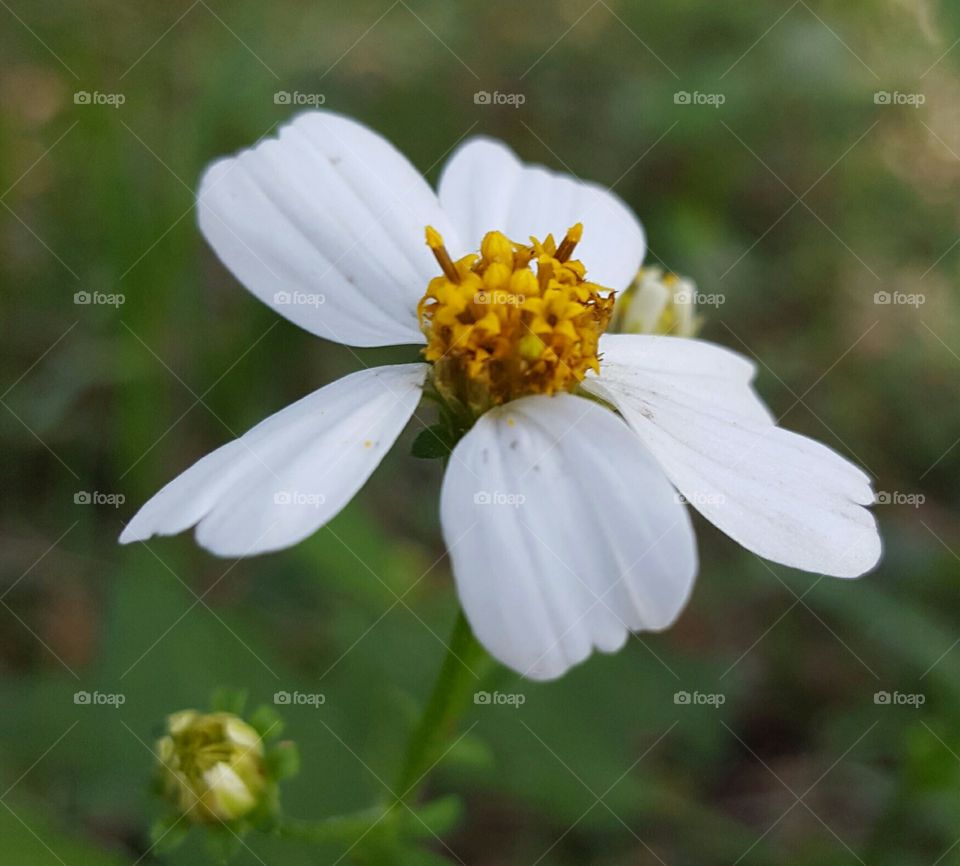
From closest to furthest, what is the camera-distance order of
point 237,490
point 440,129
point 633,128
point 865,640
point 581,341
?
point 237,490 → point 581,341 → point 865,640 → point 440,129 → point 633,128

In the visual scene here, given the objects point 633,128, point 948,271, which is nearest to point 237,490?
point 633,128

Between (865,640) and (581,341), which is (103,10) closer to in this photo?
(581,341)

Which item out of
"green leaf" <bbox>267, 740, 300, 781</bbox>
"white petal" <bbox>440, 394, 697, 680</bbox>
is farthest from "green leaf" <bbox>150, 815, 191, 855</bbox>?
"white petal" <bbox>440, 394, 697, 680</bbox>
